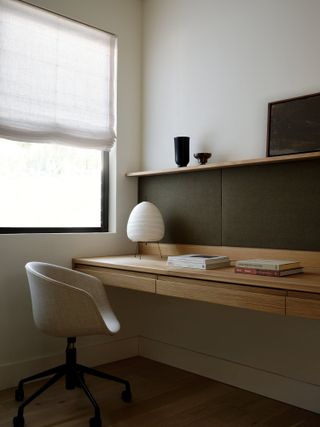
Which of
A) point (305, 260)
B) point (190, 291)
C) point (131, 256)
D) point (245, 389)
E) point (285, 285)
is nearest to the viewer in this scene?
point (285, 285)

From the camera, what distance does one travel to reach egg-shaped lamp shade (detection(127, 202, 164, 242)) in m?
3.14

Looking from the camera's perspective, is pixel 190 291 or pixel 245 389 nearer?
pixel 190 291

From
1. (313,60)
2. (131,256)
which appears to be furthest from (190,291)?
(313,60)

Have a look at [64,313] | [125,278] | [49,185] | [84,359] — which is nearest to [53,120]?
[49,185]

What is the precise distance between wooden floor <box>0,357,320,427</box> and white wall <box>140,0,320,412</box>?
0.14 metres

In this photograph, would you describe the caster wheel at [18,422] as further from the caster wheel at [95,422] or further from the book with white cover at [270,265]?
the book with white cover at [270,265]

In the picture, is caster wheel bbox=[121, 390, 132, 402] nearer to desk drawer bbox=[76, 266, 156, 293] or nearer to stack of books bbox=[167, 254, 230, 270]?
desk drawer bbox=[76, 266, 156, 293]

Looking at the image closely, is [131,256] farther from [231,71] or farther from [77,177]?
[231,71]

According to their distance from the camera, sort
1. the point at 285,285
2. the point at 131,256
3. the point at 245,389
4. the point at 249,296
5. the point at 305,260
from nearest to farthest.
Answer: the point at 285,285 → the point at 249,296 → the point at 305,260 → the point at 245,389 → the point at 131,256

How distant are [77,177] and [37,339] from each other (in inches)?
45.5

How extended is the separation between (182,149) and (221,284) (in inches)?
46.1

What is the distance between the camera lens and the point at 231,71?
3.01 meters

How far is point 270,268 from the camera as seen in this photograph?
2.23 m

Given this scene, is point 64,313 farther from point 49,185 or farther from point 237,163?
point 237,163
